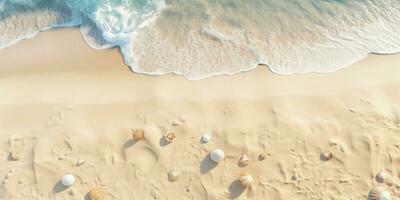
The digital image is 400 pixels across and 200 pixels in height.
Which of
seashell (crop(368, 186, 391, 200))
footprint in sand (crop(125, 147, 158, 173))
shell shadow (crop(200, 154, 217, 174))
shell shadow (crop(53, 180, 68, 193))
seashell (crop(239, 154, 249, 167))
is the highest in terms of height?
seashell (crop(368, 186, 391, 200))

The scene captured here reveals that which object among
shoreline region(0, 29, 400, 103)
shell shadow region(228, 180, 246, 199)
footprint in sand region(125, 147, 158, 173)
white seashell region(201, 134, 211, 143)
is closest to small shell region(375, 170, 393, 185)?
shoreline region(0, 29, 400, 103)

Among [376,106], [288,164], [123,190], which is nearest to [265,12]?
[376,106]

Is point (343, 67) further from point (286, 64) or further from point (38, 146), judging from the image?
point (38, 146)

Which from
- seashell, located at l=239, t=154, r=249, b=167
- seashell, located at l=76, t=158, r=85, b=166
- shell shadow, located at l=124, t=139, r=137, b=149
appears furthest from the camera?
shell shadow, located at l=124, t=139, r=137, b=149

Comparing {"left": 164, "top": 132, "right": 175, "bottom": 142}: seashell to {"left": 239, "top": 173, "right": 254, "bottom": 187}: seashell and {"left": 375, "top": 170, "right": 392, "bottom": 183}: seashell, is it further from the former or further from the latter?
{"left": 375, "top": 170, "right": 392, "bottom": 183}: seashell

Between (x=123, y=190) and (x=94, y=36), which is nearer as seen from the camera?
(x=123, y=190)
